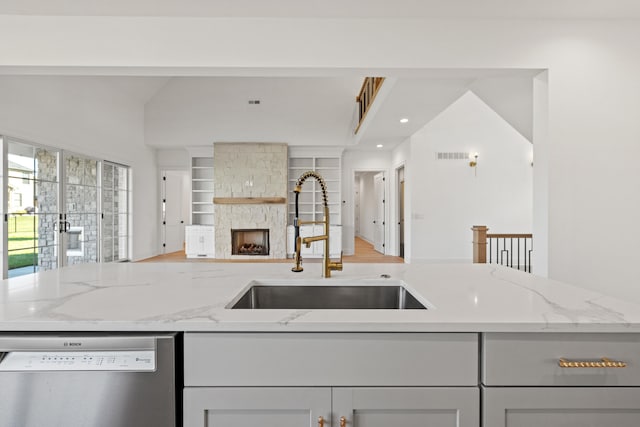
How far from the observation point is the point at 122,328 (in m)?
0.96

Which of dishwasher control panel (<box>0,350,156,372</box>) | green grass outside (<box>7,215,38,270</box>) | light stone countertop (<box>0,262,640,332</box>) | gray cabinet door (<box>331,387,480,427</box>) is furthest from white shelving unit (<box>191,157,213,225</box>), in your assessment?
gray cabinet door (<box>331,387,480,427</box>)

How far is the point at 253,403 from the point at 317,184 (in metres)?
7.03

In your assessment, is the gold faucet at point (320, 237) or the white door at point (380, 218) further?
the white door at point (380, 218)

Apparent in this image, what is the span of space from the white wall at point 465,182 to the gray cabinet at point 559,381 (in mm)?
5884

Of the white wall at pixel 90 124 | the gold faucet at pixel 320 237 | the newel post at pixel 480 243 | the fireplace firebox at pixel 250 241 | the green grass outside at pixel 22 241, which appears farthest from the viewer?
the fireplace firebox at pixel 250 241

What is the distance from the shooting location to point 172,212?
27.9 ft

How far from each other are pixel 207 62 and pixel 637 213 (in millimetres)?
3316

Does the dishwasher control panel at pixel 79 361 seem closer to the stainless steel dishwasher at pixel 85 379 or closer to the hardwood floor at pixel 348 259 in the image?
the stainless steel dishwasher at pixel 85 379

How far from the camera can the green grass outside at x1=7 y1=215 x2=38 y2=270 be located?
4.09m

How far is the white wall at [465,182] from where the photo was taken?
6.79 metres

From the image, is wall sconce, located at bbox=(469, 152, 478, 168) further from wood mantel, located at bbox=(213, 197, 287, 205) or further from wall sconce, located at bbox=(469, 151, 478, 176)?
wood mantel, located at bbox=(213, 197, 287, 205)

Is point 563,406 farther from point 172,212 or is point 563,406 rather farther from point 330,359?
point 172,212

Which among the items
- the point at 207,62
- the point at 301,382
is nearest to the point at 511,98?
the point at 207,62

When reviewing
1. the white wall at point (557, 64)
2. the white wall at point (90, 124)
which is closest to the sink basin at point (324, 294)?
the white wall at point (557, 64)
